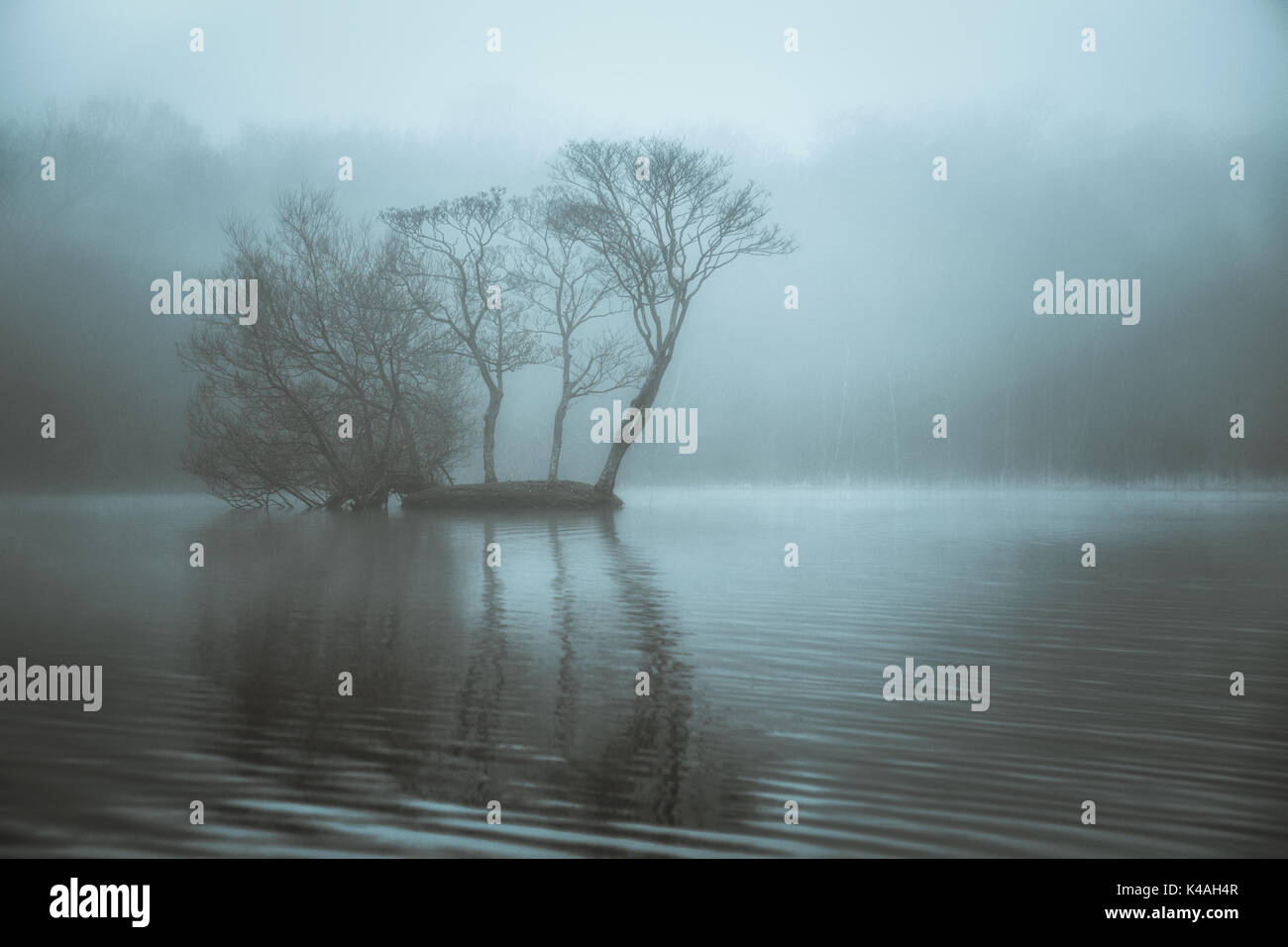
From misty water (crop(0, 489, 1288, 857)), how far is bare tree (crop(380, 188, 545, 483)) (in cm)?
1993

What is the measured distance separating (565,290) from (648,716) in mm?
28890

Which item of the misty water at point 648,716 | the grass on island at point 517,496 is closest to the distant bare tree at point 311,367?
the grass on island at point 517,496

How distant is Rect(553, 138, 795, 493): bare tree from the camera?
29.9m

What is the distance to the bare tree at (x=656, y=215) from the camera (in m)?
29.9

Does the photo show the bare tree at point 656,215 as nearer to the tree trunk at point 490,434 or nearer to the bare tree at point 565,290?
the bare tree at point 565,290

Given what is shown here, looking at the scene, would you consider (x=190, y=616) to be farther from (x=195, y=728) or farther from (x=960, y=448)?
(x=960, y=448)

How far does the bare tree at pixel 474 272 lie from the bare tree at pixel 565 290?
2.32 feet

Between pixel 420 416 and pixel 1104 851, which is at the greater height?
pixel 420 416

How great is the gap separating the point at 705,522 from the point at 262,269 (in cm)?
1354

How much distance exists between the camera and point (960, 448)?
58.9m
